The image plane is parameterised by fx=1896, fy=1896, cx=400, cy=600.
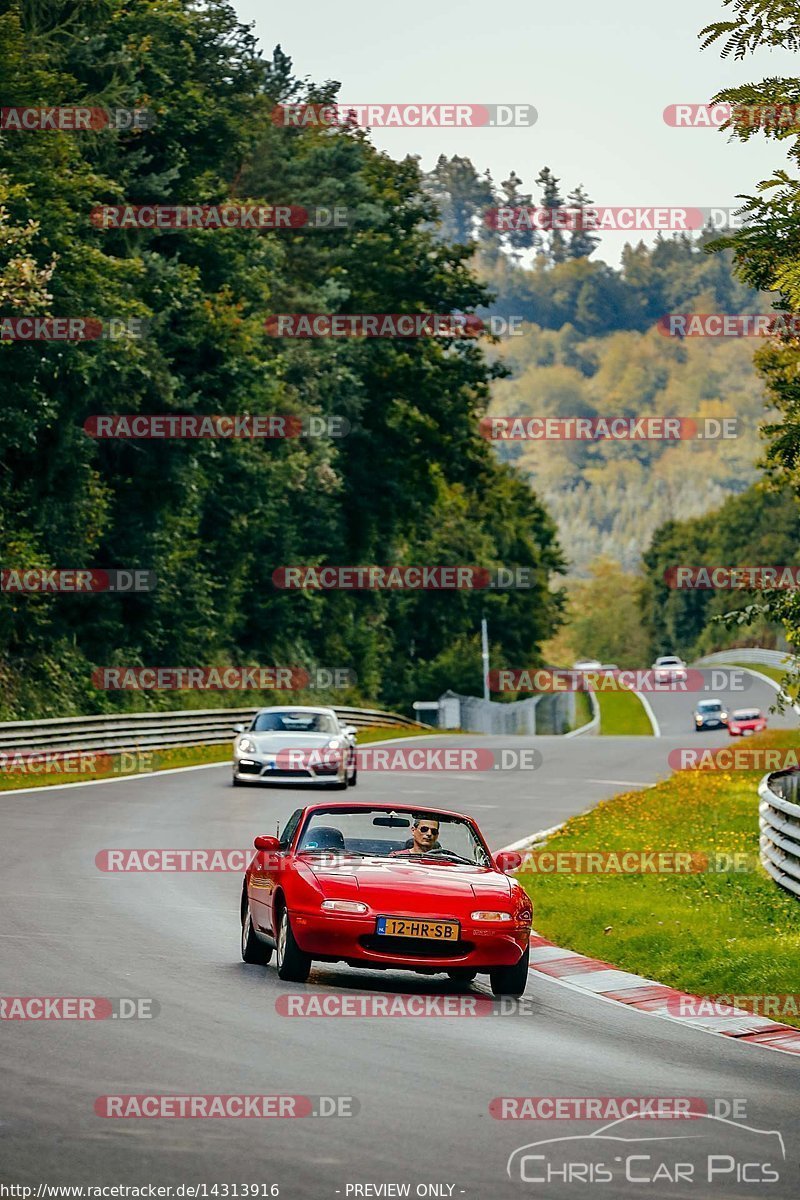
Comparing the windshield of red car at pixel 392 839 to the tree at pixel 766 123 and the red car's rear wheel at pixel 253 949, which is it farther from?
the tree at pixel 766 123

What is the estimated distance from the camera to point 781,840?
19234 millimetres

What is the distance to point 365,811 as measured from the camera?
42.5 feet

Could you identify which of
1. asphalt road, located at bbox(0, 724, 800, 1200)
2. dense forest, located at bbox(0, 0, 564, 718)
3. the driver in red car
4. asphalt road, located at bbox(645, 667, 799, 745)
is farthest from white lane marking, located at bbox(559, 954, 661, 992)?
asphalt road, located at bbox(645, 667, 799, 745)

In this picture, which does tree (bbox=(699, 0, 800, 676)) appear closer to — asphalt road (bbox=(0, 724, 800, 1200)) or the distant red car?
asphalt road (bbox=(0, 724, 800, 1200))

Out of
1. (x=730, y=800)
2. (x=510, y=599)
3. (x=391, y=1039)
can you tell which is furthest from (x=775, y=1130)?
(x=510, y=599)

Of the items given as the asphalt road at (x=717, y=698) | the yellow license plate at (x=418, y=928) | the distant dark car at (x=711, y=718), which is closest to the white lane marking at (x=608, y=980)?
the yellow license plate at (x=418, y=928)

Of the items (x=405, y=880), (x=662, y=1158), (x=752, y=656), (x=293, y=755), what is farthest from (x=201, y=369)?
(x=752, y=656)

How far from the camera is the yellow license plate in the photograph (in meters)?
11.9

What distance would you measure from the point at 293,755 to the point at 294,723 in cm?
180

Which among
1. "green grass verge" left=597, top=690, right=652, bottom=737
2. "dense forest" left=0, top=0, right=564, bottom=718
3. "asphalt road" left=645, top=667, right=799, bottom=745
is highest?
"dense forest" left=0, top=0, right=564, bottom=718

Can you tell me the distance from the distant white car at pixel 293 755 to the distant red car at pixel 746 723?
5000 centimetres

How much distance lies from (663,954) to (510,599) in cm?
9514

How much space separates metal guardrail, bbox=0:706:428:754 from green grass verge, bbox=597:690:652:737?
47.0 meters

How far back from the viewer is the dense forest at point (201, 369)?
41906 mm
